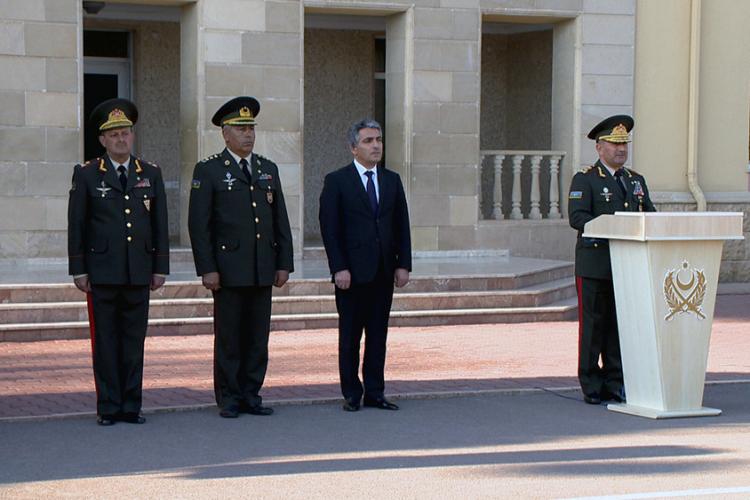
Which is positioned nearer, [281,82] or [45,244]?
[45,244]

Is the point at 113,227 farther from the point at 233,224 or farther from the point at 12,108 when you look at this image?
the point at 12,108

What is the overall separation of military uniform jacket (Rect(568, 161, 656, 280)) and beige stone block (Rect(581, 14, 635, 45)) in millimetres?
8842

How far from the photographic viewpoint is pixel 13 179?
15.1 m

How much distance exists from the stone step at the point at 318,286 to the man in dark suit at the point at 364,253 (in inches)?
180

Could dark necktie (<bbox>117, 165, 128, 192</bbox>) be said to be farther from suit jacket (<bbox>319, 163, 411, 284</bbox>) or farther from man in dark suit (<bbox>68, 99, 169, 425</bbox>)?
suit jacket (<bbox>319, 163, 411, 284</bbox>)

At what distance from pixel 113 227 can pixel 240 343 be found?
43.1 inches

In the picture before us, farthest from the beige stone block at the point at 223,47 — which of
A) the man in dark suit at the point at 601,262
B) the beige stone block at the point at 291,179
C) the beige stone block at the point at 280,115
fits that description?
the man in dark suit at the point at 601,262

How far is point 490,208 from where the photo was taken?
65.2 feet

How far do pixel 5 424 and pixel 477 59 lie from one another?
10353 mm

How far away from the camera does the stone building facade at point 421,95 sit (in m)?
15.2

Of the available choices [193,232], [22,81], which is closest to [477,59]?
[22,81]

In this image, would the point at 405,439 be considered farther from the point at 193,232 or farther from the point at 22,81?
the point at 22,81

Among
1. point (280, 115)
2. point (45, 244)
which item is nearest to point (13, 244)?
point (45, 244)

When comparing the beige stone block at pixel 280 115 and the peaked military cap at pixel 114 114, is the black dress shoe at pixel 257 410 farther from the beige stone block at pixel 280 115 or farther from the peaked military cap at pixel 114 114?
the beige stone block at pixel 280 115
